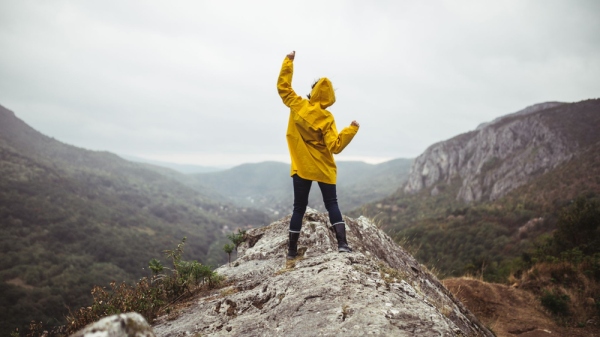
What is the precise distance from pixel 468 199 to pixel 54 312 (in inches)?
4133

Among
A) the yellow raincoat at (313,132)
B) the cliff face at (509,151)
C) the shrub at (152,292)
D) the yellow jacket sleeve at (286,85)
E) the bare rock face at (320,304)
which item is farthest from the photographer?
the cliff face at (509,151)

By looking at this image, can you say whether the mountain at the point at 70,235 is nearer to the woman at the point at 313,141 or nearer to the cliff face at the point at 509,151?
the woman at the point at 313,141

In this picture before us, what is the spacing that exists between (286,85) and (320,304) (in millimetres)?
2981

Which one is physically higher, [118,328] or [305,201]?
[305,201]

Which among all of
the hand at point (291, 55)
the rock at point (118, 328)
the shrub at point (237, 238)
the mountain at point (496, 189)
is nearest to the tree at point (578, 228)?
the mountain at point (496, 189)

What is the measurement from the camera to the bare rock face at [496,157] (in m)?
65.6

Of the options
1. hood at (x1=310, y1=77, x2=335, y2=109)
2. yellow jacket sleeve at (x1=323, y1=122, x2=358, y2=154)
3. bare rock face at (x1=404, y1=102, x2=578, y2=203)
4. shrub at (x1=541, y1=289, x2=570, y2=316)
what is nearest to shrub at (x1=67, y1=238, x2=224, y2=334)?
yellow jacket sleeve at (x1=323, y1=122, x2=358, y2=154)

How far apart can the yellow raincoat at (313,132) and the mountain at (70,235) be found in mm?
49208

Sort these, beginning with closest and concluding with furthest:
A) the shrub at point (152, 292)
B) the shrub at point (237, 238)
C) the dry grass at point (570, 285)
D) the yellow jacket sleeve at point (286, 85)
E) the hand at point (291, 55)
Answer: the shrub at point (152, 292) < the yellow jacket sleeve at point (286, 85) < the hand at point (291, 55) < the shrub at point (237, 238) < the dry grass at point (570, 285)

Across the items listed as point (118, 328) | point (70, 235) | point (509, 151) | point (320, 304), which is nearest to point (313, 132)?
point (320, 304)

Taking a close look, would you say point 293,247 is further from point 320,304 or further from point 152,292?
point 152,292

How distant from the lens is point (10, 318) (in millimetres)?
45375

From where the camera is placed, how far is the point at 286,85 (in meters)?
3.98

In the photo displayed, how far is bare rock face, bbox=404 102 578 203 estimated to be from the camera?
65.6 meters
